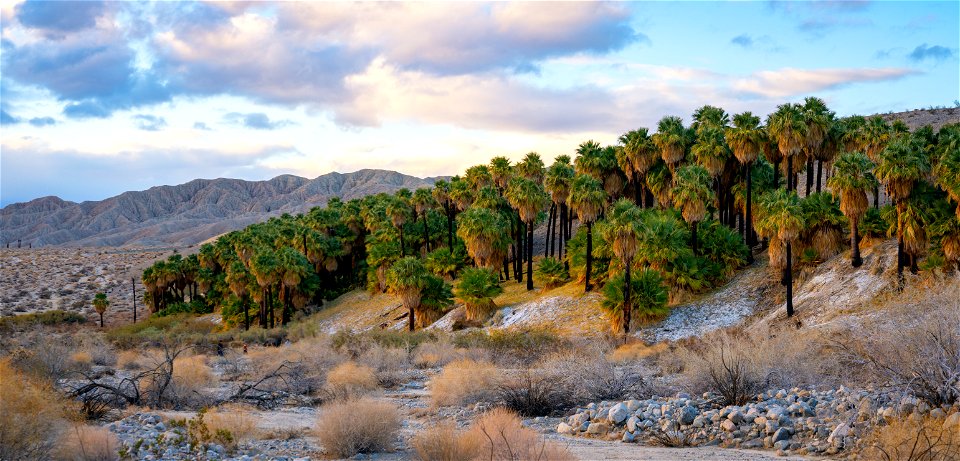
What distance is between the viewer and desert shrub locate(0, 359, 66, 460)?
11219mm

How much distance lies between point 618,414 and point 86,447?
9.59 m

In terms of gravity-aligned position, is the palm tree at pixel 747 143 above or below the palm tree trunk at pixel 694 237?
above

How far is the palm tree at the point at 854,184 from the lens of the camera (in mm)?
37812

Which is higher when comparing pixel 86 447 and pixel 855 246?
pixel 855 246

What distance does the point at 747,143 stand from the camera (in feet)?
157

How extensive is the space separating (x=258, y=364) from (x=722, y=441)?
21614 millimetres

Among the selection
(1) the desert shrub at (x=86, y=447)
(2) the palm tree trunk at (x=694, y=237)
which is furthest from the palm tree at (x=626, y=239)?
(1) the desert shrub at (x=86, y=447)

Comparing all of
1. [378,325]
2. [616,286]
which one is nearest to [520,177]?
[378,325]

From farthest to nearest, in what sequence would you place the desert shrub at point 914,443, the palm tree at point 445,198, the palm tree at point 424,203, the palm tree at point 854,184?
the palm tree at point 445,198
the palm tree at point 424,203
the palm tree at point 854,184
the desert shrub at point 914,443

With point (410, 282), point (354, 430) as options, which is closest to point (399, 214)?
point (410, 282)

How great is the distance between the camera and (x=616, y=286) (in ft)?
141

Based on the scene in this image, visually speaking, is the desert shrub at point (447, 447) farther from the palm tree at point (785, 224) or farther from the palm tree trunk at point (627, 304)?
the palm tree trunk at point (627, 304)

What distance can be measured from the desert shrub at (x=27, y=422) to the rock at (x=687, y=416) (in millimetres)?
10925

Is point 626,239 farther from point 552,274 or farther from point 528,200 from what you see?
point 528,200
